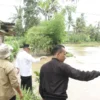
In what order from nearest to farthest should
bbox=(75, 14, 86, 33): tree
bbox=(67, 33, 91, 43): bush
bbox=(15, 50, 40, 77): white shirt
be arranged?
bbox=(15, 50, 40, 77): white shirt → bbox=(67, 33, 91, 43): bush → bbox=(75, 14, 86, 33): tree

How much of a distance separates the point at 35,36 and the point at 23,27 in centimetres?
2016

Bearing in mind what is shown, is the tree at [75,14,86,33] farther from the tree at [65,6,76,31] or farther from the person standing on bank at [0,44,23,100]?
the person standing on bank at [0,44,23,100]

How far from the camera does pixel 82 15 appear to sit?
51906 mm

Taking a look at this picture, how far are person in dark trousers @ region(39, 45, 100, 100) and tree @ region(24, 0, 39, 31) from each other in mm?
37480

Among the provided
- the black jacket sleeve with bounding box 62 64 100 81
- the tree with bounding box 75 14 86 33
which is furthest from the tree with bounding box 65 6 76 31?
the black jacket sleeve with bounding box 62 64 100 81

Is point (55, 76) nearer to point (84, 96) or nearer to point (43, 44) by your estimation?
point (84, 96)

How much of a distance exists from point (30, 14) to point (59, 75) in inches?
1523

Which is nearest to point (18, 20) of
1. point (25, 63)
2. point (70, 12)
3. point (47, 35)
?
point (70, 12)

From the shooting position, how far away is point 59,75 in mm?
3572

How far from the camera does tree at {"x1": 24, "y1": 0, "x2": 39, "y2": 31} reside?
4106 cm

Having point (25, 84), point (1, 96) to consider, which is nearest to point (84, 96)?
point (25, 84)

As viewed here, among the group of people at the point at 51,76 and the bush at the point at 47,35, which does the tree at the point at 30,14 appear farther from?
the group of people at the point at 51,76

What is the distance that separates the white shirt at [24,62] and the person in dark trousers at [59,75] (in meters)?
2.39

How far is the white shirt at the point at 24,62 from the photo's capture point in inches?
240
